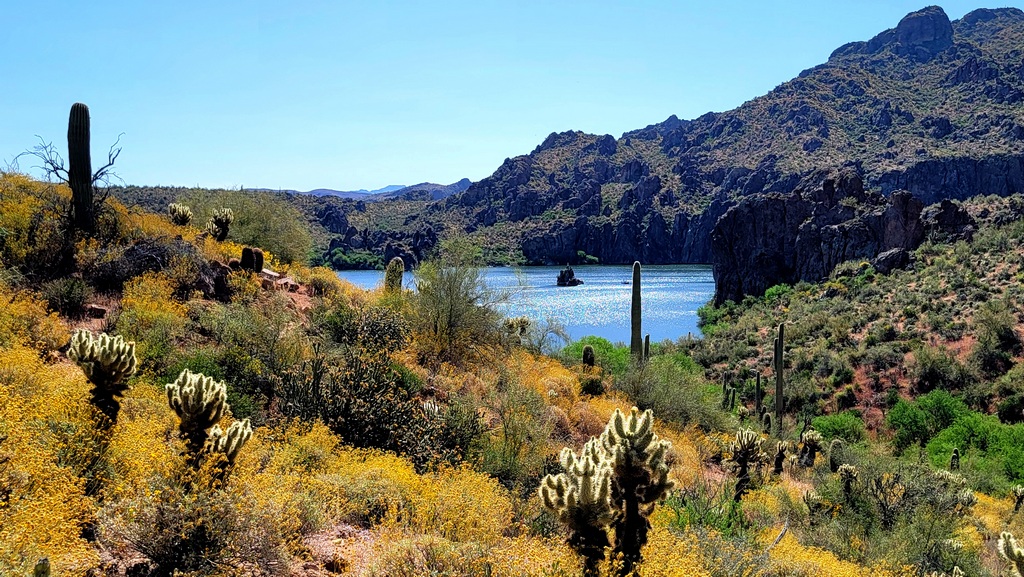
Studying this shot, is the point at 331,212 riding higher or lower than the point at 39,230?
higher

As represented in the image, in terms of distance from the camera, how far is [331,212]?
424ft

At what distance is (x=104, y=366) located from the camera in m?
5.97

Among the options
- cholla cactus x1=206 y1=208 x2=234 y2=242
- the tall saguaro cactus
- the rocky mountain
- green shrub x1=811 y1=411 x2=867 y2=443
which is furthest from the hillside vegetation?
the rocky mountain

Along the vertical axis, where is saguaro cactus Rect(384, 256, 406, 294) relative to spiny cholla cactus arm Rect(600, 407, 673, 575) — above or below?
above

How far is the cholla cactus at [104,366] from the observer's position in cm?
595

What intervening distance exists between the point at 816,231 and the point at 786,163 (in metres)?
100

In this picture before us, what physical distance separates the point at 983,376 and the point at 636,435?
27808 mm

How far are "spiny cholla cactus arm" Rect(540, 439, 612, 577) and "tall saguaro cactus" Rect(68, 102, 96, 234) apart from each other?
11.9 metres

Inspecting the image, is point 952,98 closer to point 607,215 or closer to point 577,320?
point 607,215

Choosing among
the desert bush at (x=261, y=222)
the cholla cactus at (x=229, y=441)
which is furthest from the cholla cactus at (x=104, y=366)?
the desert bush at (x=261, y=222)

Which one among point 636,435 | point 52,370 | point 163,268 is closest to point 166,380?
point 52,370

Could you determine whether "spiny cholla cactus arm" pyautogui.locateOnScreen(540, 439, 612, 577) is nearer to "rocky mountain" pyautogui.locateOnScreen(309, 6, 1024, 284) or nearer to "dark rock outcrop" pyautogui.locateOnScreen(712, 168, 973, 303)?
"dark rock outcrop" pyautogui.locateOnScreen(712, 168, 973, 303)

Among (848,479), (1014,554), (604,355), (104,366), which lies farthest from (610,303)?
(104,366)

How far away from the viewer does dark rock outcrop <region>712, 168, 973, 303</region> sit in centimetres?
4488
